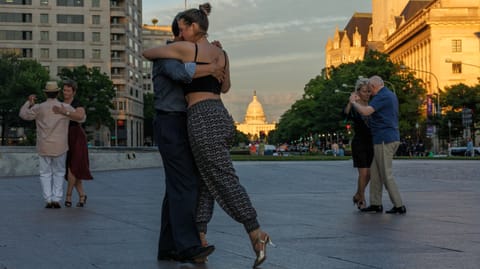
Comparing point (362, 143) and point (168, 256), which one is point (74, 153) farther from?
point (168, 256)

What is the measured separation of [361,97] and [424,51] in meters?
87.2

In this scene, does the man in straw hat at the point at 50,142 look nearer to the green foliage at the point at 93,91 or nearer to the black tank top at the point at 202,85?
the black tank top at the point at 202,85

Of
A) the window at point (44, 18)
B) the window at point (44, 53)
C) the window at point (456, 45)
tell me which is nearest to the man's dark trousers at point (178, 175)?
the window at point (456, 45)

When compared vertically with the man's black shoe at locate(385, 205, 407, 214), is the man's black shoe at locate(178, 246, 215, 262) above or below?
above

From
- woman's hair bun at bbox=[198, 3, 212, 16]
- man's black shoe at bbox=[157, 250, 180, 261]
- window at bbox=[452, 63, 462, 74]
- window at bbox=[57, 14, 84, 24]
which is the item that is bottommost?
man's black shoe at bbox=[157, 250, 180, 261]

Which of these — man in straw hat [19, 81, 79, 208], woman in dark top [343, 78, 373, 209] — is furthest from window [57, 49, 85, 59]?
woman in dark top [343, 78, 373, 209]

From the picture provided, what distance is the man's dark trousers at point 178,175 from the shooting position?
5.72m

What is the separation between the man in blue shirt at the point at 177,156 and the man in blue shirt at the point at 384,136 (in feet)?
15.1

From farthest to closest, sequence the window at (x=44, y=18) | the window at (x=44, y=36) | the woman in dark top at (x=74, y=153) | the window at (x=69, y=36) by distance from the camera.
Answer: the window at (x=69, y=36)
the window at (x=44, y=18)
the window at (x=44, y=36)
the woman in dark top at (x=74, y=153)

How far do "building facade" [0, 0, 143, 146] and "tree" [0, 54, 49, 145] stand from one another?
20.1 meters

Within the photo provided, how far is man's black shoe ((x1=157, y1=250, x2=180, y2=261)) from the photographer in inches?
229

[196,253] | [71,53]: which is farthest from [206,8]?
[71,53]

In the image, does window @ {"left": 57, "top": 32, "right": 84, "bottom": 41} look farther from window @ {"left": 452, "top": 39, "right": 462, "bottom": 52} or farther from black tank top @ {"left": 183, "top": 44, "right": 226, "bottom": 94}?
black tank top @ {"left": 183, "top": 44, "right": 226, "bottom": 94}

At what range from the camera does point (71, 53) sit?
327 feet
